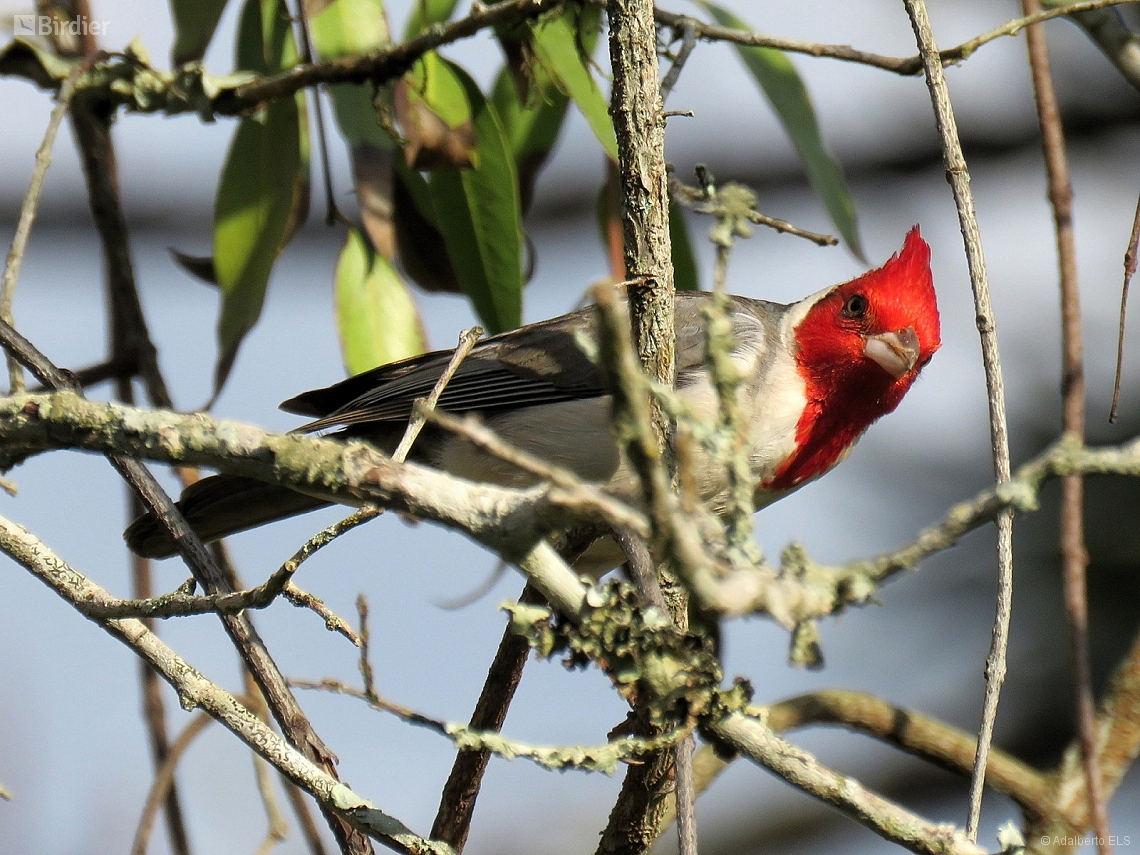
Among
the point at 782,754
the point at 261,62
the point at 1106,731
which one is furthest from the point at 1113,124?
the point at 782,754

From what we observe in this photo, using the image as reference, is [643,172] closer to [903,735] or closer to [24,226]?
[24,226]

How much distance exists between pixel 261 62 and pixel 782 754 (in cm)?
287

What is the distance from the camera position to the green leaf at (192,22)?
3791mm

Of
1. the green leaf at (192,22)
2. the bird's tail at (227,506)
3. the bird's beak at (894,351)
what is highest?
the green leaf at (192,22)

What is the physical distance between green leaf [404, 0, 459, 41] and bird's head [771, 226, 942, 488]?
165cm

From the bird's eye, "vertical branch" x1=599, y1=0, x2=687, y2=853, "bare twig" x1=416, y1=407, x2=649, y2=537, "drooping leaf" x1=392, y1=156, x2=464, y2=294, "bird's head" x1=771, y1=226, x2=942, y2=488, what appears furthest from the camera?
the bird's eye

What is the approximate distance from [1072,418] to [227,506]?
259cm

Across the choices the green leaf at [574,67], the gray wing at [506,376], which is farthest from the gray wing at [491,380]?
the green leaf at [574,67]

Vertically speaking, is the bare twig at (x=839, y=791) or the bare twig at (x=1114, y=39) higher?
the bare twig at (x=1114, y=39)

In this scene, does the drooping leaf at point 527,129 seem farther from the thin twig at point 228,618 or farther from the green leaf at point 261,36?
the thin twig at point 228,618

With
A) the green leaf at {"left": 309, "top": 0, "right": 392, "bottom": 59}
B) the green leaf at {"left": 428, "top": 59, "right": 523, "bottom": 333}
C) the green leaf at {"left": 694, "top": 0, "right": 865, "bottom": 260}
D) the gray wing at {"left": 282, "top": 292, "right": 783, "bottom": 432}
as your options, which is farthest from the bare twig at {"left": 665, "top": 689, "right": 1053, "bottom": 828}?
the green leaf at {"left": 309, "top": 0, "right": 392, "bottom": 59}

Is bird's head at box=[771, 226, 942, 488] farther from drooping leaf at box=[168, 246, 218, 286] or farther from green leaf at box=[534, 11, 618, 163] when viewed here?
drooping leaf at box=[168, 246, 218, 286]

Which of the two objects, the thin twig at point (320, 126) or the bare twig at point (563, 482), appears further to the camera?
the thin twig at point (320, 126)

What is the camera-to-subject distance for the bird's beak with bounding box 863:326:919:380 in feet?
14.1
